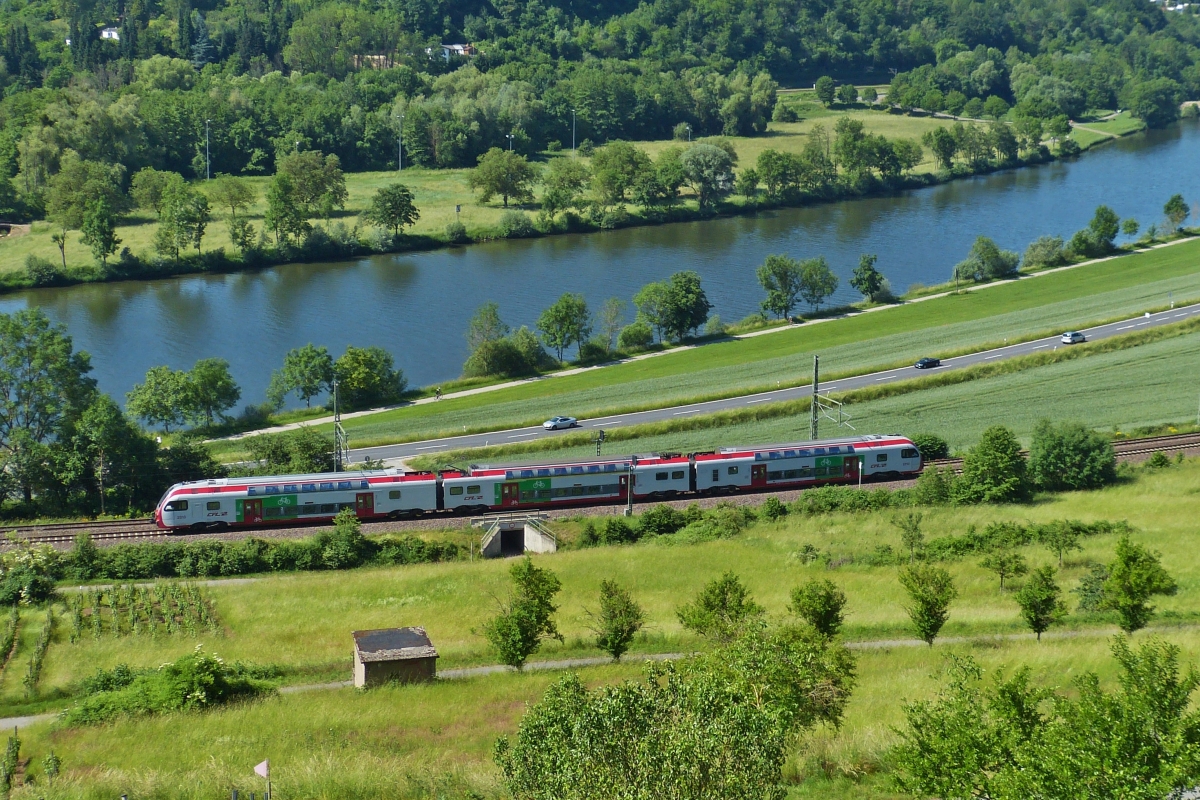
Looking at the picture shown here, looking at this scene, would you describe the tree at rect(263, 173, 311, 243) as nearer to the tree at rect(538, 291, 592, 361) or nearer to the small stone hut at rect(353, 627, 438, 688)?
the tree at rect(538, 291, 592, 361)

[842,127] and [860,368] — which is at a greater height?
[842,127]

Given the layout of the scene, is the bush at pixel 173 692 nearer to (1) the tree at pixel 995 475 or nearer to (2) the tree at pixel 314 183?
(1) the tree at pixel 995 475

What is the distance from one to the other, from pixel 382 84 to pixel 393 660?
13244cm

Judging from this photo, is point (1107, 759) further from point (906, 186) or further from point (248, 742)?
point (906, 186)

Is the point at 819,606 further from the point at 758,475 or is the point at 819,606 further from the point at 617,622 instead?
the point at 758,475

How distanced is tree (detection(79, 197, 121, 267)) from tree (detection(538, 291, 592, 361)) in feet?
139

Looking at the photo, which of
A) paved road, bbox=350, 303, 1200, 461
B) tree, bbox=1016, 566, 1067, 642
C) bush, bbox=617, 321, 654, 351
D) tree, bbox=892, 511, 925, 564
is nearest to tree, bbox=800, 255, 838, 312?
bush, bbox=617, 321, 654, 351

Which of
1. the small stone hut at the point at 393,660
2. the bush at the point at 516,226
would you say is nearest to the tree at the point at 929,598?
the small stone hut at the point at 393,660

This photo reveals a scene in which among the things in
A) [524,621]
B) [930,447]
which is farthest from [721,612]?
[930,447]

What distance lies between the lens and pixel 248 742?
27844mm

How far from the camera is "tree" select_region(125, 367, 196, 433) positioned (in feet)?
217

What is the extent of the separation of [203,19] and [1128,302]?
139058 millimetres

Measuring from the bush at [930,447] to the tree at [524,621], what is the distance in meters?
28.8

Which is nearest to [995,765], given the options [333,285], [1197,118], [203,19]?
[333,285]
